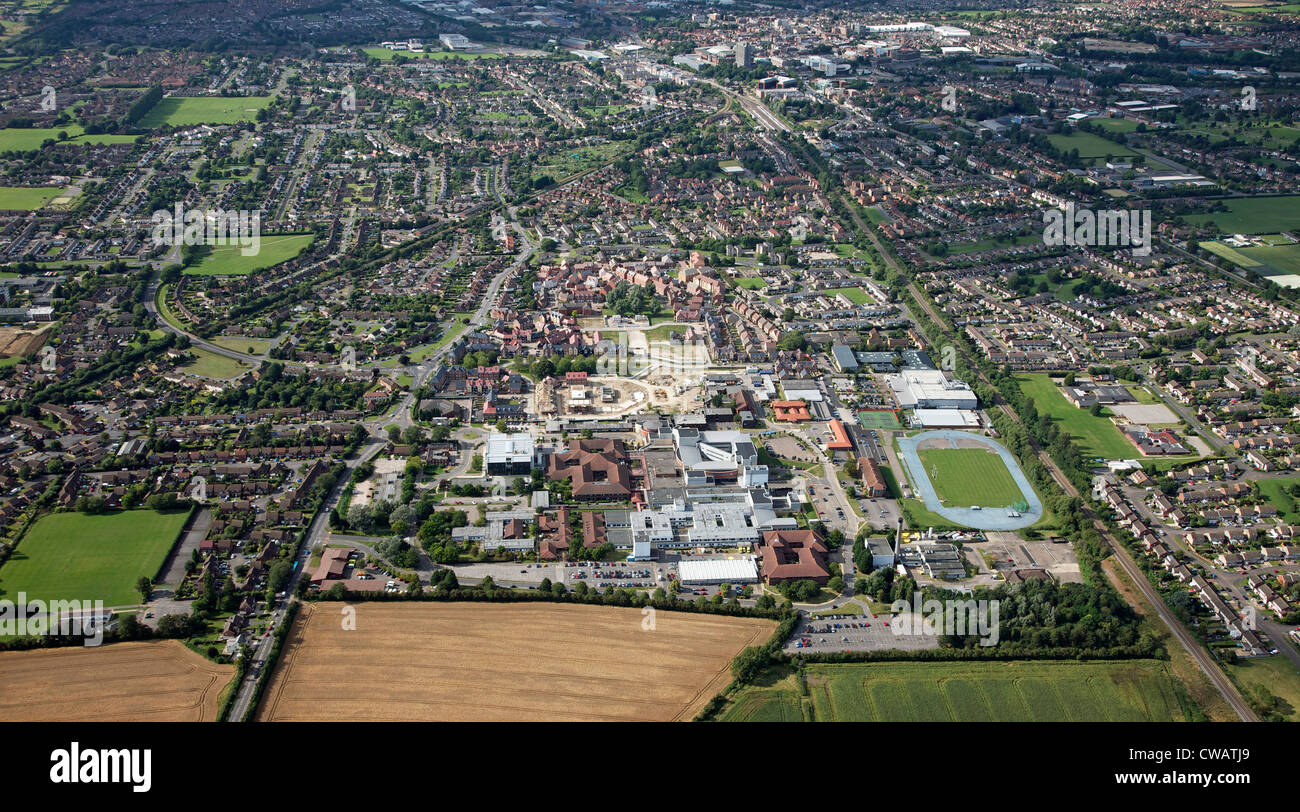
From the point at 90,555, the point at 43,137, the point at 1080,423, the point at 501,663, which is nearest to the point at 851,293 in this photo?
the point at 1080,423

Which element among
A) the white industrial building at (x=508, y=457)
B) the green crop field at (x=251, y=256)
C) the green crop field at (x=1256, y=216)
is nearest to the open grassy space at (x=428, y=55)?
the green crop field at (x=251, y=256)

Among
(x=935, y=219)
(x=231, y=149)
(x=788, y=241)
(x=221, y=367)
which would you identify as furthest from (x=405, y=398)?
(x=231, y=149)

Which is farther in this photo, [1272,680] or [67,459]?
[67,459]

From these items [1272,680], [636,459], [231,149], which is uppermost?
[231,149]

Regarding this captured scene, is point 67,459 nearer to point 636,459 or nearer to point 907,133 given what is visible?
point 636,459

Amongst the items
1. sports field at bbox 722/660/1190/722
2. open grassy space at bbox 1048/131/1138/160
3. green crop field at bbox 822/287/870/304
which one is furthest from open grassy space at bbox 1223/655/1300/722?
open grassy space at bbox 1048/131/1138/160

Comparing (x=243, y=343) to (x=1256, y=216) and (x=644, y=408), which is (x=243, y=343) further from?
(x=1256, y=216)
